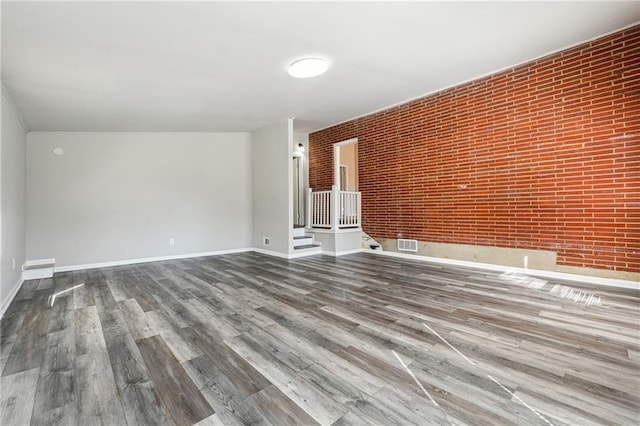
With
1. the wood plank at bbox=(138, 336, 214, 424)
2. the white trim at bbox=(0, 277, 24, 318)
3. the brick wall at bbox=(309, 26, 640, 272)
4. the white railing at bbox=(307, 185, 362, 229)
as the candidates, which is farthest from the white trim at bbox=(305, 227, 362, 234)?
the white trim at bbox=(0, 277, 24, 318)

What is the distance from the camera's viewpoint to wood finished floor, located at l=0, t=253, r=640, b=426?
4.50 ft

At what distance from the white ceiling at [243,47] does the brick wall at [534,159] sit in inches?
15.1

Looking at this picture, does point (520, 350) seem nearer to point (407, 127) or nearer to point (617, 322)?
point (617, 322)

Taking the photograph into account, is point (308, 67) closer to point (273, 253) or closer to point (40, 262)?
point (273, 253)

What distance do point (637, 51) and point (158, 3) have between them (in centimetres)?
483

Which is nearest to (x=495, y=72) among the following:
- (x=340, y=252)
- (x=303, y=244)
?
(x=340, y=252)

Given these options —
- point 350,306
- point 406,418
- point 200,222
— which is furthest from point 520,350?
point 200,222

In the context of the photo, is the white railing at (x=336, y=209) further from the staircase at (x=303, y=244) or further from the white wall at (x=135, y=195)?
the white wall at (x=135, y=195)

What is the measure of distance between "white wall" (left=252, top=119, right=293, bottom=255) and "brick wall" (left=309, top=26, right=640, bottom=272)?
2.05 metres

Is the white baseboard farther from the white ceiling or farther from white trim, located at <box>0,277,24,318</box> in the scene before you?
the white ceiling

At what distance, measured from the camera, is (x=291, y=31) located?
2.65m

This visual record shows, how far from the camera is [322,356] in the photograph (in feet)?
6.16

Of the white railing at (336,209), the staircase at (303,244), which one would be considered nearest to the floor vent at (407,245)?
the white railing at (336,209)

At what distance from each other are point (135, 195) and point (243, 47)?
387 cm
